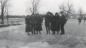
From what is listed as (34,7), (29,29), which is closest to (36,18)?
(29,29)

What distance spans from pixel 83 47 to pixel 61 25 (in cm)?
744

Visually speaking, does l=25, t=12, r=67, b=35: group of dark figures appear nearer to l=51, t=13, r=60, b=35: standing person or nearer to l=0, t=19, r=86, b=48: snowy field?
l=51, t=13, r=60, b=35: standing person

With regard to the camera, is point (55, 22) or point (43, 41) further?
point (55, 22)

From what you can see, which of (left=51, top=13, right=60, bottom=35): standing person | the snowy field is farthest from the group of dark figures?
the snowy field

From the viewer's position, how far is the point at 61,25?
16.7 meters

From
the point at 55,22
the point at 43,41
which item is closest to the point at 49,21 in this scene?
the point at 55,22

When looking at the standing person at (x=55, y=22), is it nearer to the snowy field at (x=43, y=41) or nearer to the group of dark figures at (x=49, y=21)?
the group of dark figures at (x=49, y=21)

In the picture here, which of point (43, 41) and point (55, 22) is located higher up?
point (55, 22)

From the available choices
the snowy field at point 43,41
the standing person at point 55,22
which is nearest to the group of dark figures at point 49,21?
the standing person at point 55,22

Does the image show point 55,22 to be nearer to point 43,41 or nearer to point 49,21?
point 49,21

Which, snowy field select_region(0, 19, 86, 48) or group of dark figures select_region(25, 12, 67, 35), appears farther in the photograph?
group of dark figures select_region(25, 12, 67, 35)

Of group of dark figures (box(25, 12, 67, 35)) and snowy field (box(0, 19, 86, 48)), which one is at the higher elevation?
group of dark figures (box(25, 12, 67, 35))

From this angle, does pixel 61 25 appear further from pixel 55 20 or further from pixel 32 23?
pixel 32 23

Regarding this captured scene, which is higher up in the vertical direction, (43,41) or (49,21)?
(49,21)
